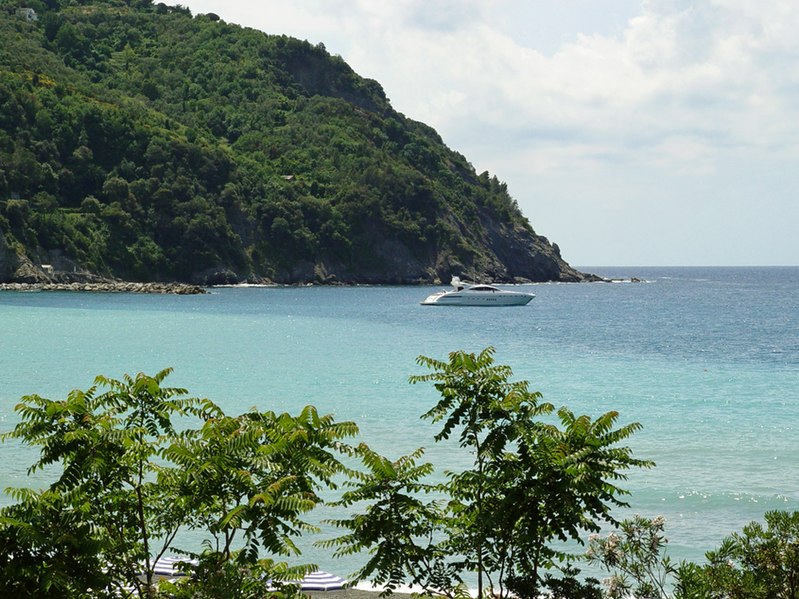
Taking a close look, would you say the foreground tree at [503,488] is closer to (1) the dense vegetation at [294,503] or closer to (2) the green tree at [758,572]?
(1) the dense vegetation at [294,503]

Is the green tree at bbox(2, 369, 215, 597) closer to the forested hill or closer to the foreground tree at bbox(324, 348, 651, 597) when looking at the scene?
the foreground tree at bbox(324, 348, 651, 597)

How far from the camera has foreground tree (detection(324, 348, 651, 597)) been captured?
735 cm

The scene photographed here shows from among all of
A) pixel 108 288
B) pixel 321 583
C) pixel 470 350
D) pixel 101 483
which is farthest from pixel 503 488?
pixel 108 288

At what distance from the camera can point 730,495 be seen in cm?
1809

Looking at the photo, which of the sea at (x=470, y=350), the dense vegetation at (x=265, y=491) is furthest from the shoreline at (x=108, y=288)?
the dense vegetation at (x=265, y=491)

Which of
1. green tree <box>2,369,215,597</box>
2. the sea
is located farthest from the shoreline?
green tree <box>2,369,215,597</box>

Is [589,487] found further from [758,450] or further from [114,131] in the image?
[114,131]

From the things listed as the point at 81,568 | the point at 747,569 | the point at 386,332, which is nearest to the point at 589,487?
the point at 747,569

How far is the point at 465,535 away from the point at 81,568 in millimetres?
3489

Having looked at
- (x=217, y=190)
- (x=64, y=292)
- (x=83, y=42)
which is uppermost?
(x=83, y=42)

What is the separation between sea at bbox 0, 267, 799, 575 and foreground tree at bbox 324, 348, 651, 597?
20.1ft

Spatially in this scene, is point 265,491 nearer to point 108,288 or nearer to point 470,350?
point 470,350

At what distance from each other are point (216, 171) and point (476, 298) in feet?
189

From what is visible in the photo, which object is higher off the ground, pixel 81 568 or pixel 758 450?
pixel 81 568
